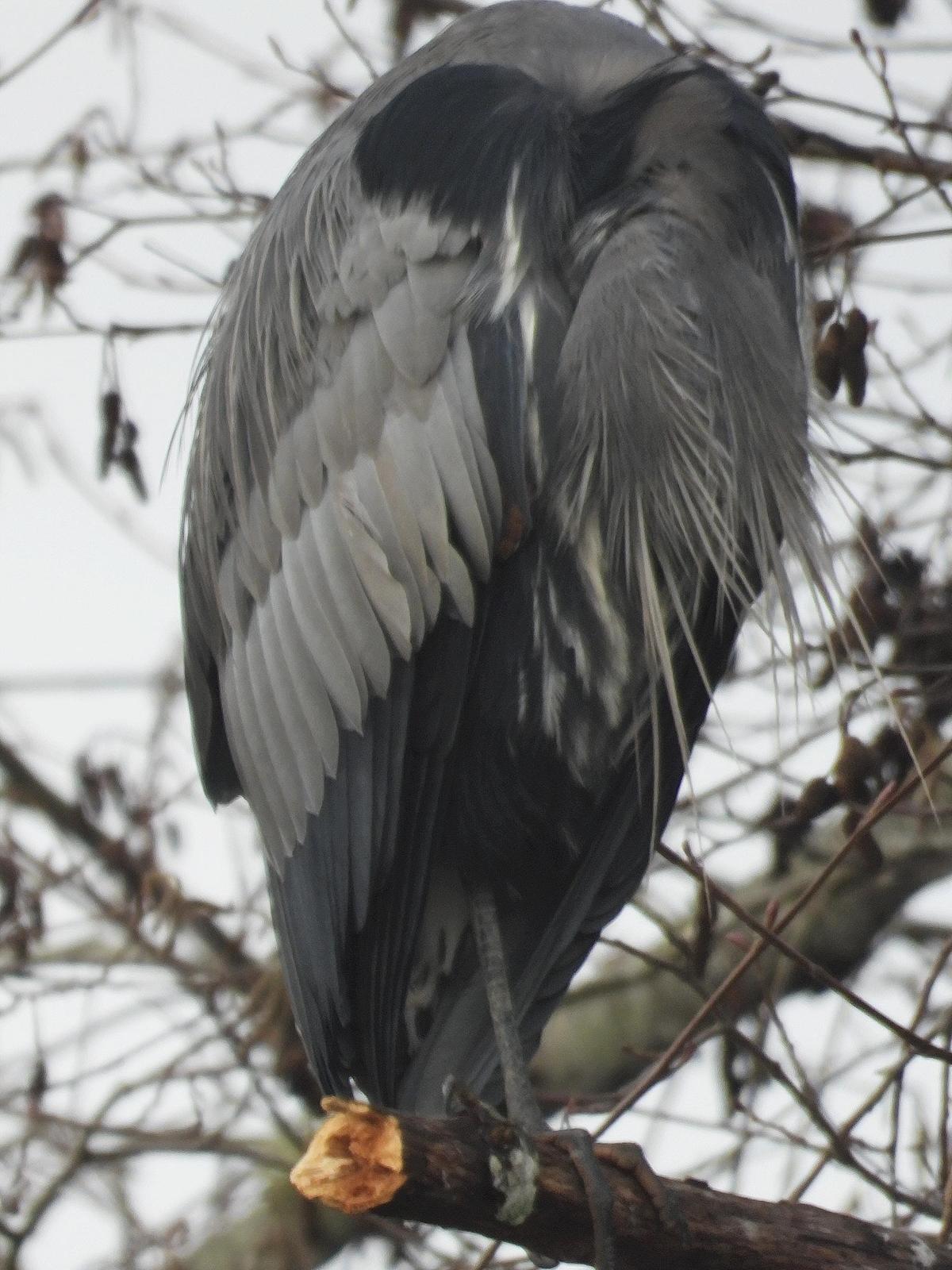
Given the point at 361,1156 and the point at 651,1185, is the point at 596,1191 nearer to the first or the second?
the point at 651,1185

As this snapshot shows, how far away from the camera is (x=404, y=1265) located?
3531 mm

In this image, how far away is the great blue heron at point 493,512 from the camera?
2316mm

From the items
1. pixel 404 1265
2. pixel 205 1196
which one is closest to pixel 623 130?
pixel 404 1265

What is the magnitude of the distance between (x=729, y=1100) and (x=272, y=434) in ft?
3.64

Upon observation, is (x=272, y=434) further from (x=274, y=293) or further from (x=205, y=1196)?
(x=205, y=1196)

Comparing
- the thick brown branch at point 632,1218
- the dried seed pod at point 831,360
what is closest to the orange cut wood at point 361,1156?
the thick brown branch at point 632,1218

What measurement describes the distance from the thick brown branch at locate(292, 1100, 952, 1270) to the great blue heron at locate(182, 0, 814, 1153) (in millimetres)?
424

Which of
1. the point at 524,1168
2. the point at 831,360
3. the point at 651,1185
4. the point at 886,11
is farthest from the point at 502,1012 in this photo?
the point at 886,11

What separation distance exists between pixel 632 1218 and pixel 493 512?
81 centimetres

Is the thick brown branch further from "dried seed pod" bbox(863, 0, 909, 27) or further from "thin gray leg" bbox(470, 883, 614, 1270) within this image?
"dried seed pod" bbox(863, 0, 909, 27)

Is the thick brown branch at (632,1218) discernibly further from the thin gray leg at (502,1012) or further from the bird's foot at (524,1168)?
the thin gray leg at (502,1012)

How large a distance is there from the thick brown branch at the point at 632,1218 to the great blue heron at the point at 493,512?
1.39 feet

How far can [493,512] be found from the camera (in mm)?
2287

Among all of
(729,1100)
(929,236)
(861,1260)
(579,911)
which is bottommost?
(861,1260)
